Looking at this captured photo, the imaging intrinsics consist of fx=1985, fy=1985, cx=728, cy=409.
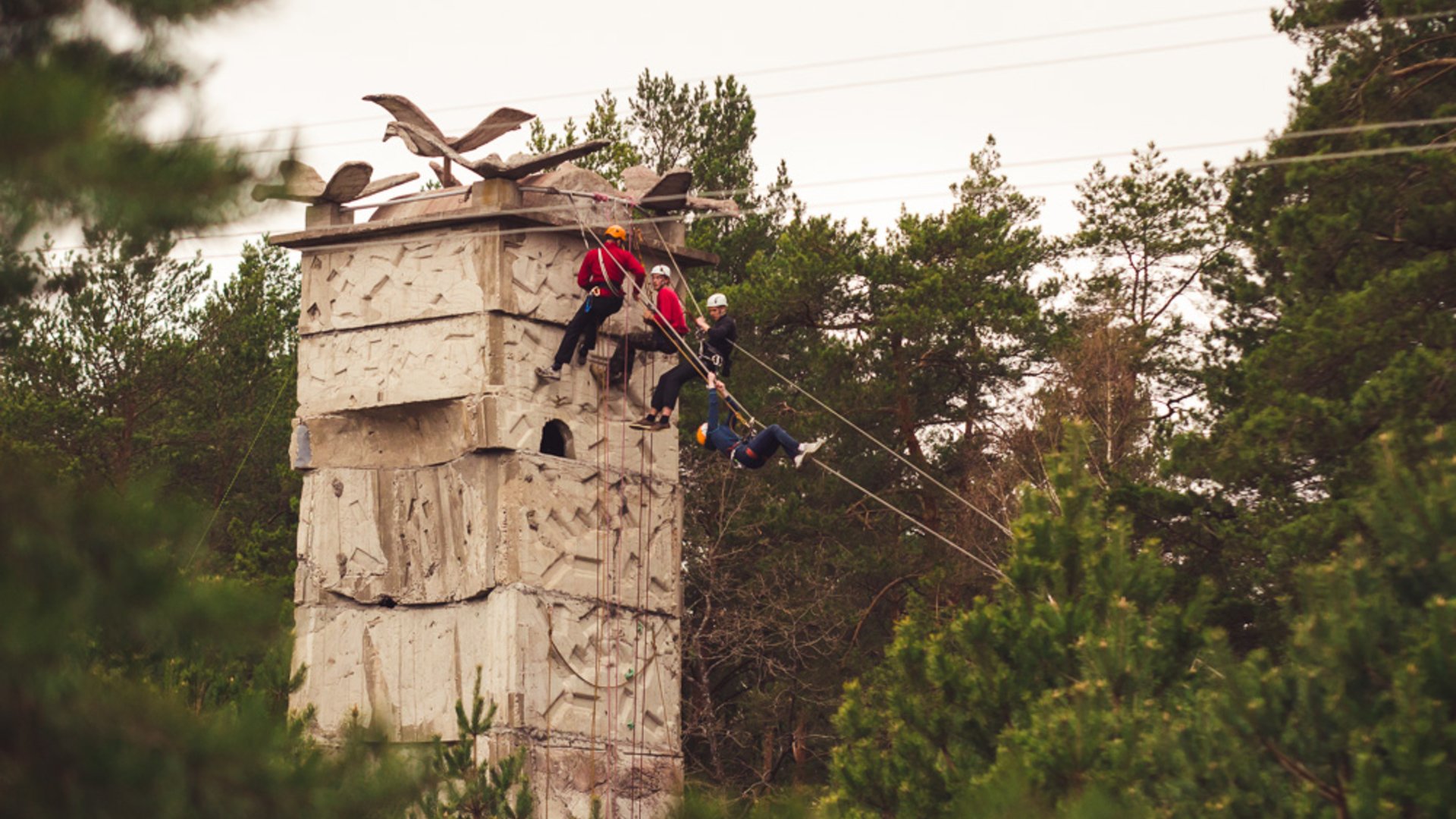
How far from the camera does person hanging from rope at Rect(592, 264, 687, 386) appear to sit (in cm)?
1399

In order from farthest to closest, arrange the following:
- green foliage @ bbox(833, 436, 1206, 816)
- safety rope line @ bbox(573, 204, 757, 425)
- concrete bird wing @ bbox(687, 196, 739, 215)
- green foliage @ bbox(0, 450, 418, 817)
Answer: concrete bird wing @ bbox(687, 196, 739, 215)
safety rope line @ bbox(573, 204, 757, 425)
green foliage @ bbox(833, 436, 1206, 816)
green foliage @ bbox(0, 450, 418, 817)

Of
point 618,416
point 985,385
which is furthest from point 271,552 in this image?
point 618,416

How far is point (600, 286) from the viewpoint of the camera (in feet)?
44.8

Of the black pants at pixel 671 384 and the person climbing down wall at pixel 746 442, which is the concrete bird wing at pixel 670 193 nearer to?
the black pants at pixel 671 384

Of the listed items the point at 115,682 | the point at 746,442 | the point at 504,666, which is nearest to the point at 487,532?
the point at 504,666

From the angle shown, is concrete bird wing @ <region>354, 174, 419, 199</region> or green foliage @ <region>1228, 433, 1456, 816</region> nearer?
green foliage @ <region>1228, 433, 1456, 816</region>

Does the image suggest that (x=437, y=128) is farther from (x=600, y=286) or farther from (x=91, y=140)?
(x=91, y=140)

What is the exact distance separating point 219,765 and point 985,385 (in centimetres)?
2306

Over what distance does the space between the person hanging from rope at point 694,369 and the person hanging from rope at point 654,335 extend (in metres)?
0.15

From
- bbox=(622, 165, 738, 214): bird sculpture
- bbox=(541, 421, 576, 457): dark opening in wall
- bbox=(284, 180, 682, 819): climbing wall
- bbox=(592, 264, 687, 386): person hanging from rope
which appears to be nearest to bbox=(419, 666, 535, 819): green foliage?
bbox=(284, 180, 682, 819): climbing wall

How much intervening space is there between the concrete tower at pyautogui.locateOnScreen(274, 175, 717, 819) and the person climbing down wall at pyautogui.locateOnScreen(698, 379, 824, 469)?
2.39 ft

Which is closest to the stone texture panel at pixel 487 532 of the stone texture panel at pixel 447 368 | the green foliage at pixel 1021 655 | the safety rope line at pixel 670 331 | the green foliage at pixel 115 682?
the stone texture panel at pixel 447 368

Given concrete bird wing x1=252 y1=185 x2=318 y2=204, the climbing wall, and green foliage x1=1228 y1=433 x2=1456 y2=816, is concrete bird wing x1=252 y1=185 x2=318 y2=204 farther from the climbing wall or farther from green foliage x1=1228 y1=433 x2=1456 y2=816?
the climbing wall

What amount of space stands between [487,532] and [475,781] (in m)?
2.55
